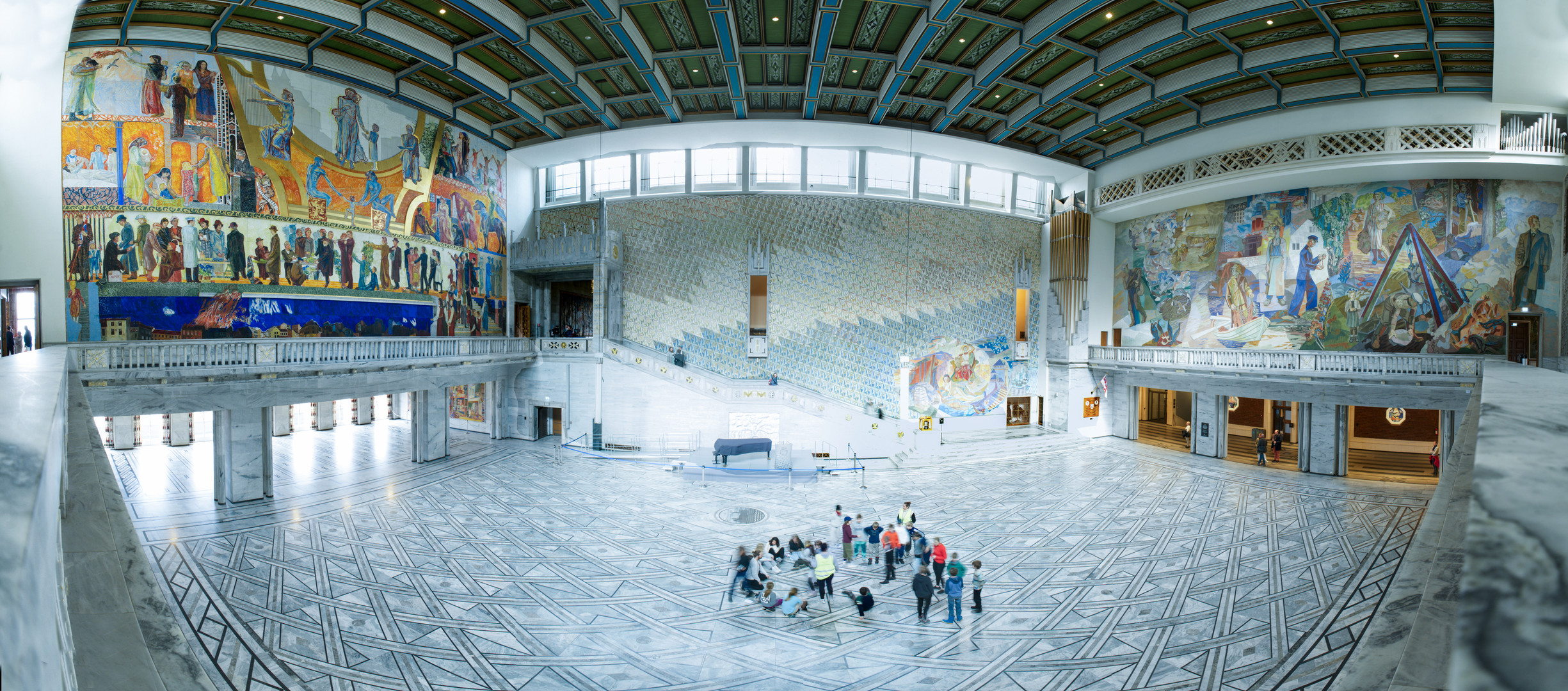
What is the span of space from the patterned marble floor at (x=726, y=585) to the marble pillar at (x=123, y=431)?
7.92 m

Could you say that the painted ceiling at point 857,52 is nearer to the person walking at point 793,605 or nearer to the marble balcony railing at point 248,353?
the marble balcony railing at point 248,353

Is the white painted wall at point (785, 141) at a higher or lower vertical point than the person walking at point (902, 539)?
higher

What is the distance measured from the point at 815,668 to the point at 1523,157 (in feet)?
68.1

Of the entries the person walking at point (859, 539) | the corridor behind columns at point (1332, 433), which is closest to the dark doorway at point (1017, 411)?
the corridor behind columns at point (1332, 433)

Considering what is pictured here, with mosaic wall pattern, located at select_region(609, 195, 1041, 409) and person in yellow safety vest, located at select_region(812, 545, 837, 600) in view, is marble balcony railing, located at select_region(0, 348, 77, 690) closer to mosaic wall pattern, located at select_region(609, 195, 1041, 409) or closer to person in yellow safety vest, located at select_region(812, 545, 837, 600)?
person in yellow safety vest, located at select_region(812, 545, 837, 600)

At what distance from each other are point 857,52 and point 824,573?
13.1 m

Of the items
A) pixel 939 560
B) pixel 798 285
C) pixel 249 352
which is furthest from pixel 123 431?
pixel 939 560

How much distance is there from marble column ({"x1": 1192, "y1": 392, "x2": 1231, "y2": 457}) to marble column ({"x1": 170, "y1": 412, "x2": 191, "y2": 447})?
106 feet

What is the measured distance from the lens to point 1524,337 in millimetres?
14516

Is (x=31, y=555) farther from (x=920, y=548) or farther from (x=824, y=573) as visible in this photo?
(x=920, y=548)

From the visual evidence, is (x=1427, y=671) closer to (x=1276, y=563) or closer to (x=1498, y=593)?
(x=1498, y=593)

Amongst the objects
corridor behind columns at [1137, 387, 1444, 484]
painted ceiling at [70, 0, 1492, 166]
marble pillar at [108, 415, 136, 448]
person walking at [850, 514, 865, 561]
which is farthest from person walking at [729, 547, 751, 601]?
marble pillar at [108, 415, 136, 448]

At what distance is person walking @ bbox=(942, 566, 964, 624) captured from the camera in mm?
8062

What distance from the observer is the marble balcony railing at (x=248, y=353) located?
33.6 ft
